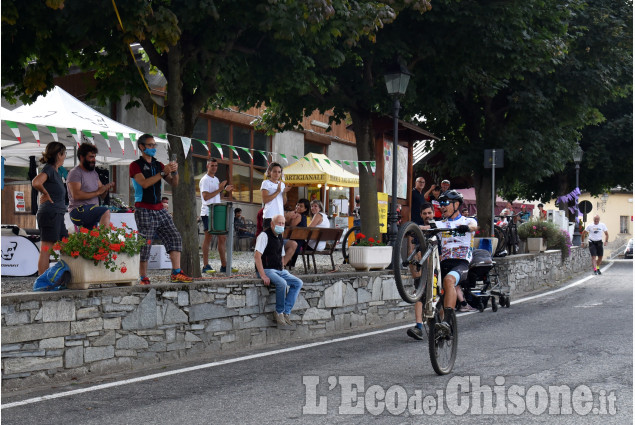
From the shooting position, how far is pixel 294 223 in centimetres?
1392

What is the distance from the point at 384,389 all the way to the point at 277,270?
11.0 ft

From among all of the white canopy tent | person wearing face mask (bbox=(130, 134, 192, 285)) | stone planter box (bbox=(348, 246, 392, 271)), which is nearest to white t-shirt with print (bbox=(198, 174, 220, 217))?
the white canopy tent

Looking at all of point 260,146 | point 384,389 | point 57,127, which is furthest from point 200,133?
point 384,389

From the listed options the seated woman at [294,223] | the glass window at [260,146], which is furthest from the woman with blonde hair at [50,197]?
the glass window at [260,146]

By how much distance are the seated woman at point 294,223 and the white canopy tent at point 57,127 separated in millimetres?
2496

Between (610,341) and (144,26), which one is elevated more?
(144,26)

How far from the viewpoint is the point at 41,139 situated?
1305 centimetres

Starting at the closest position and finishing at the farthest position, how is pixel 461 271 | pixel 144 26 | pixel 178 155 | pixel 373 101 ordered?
pixel 461 271
pixel 144 26
pixel 178 155
pixel 373 101

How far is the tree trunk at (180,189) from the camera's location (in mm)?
11195

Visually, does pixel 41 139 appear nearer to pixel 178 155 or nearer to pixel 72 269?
pixel 178 155

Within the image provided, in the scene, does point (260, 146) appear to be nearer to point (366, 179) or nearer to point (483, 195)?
point (483, 195)

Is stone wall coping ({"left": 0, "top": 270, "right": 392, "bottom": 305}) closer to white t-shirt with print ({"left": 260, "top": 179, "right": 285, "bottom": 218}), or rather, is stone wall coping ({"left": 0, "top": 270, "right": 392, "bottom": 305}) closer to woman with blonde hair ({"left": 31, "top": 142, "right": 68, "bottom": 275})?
white t-shirt with print ({"left": 260, "top": 179, "right": 285, "bottom": 218})

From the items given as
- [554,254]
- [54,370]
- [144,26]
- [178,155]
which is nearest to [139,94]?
[178,155]

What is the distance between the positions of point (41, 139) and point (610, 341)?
9055 millimetres
